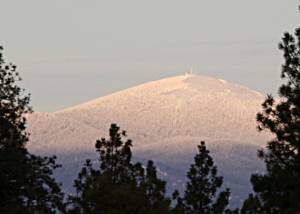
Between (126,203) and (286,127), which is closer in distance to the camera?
(286,127)

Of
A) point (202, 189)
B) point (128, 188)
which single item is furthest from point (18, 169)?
point (202, 189)

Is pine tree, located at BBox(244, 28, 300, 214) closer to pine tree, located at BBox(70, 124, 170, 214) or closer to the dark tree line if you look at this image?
the dark tree line

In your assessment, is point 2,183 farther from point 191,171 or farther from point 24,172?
point 191,171

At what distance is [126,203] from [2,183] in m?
9.52

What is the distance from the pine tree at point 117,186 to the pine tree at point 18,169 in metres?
5.73

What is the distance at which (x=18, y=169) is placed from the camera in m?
48.7

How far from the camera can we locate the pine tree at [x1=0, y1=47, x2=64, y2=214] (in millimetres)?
48969

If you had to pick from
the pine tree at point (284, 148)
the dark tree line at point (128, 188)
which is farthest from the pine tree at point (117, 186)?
the pine tree at point (284, 148)

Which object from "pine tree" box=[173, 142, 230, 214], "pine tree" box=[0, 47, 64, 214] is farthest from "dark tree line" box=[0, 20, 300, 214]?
"pine tree" box=[173, 142, 230, 214]

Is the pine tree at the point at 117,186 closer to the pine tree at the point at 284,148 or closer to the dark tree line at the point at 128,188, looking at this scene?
the dark tree line at the point at 128,188

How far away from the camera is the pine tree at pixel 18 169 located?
4897cm

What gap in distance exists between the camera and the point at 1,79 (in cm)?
5091

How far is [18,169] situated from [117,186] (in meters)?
11.2

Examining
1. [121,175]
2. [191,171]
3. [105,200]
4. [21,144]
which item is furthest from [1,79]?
[191,171]
